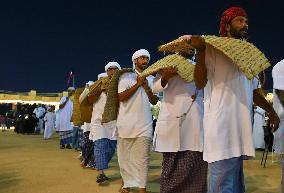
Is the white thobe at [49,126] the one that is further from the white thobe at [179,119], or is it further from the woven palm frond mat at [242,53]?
the woven palm frond mat at [242,53]

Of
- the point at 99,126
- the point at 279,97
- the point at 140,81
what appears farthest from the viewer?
the point at 99,126

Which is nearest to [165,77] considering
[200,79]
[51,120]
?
[200,79]

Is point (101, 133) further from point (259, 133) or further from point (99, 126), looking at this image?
point (259, 133)

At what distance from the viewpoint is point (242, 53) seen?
10.2 feet

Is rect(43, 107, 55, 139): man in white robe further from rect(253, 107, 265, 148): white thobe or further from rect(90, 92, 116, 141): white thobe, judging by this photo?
rect(90, 92, 116, 141): white thobe

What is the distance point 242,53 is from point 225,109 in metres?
0.40

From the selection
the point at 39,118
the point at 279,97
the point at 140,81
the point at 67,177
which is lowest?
the point at 67,177

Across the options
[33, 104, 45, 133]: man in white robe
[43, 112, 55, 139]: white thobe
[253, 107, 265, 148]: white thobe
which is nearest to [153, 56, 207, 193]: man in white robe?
[253, 107, 265, 148]: white thobe

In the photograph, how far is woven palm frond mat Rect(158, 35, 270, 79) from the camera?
119 inches

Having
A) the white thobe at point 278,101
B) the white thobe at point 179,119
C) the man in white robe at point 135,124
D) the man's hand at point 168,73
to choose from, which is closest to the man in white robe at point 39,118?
the man in white robe at point 135,124

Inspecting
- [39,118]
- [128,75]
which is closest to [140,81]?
[128,75]

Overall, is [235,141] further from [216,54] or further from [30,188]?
[30,188]

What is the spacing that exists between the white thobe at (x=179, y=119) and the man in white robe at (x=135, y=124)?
78 centimetres

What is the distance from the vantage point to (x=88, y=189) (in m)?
6.29
